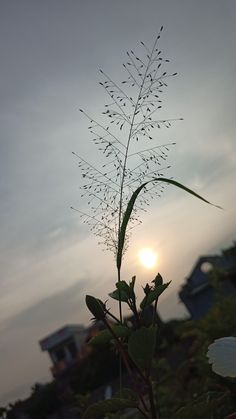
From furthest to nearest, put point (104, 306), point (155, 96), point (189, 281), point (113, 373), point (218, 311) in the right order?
1. point (189, 281)
2. point (113, 373)
3. point (218, 311)
4. point (155, 96)
5. point (104, 306)

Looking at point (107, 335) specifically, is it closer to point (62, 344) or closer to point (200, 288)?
point (200, 288)

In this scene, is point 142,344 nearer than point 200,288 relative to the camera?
Yes

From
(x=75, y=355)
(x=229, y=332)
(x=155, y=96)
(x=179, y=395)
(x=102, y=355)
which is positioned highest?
(x=75, y=355)

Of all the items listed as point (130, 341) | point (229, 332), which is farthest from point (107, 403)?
point (229, 332)

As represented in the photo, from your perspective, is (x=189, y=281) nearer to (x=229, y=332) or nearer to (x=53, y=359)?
(x=53, y=359)

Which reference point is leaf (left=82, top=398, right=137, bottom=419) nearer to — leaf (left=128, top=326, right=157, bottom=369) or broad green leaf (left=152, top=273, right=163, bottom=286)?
leaf (left=128, top=326, right=157, bottom=369)

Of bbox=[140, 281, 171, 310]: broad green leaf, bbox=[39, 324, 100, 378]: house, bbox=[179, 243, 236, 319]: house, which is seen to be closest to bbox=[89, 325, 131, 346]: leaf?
bbox=[140, 281, 171, 310]: broad green leaf

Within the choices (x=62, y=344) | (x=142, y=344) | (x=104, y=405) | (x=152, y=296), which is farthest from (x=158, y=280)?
(x=62, y=344)
